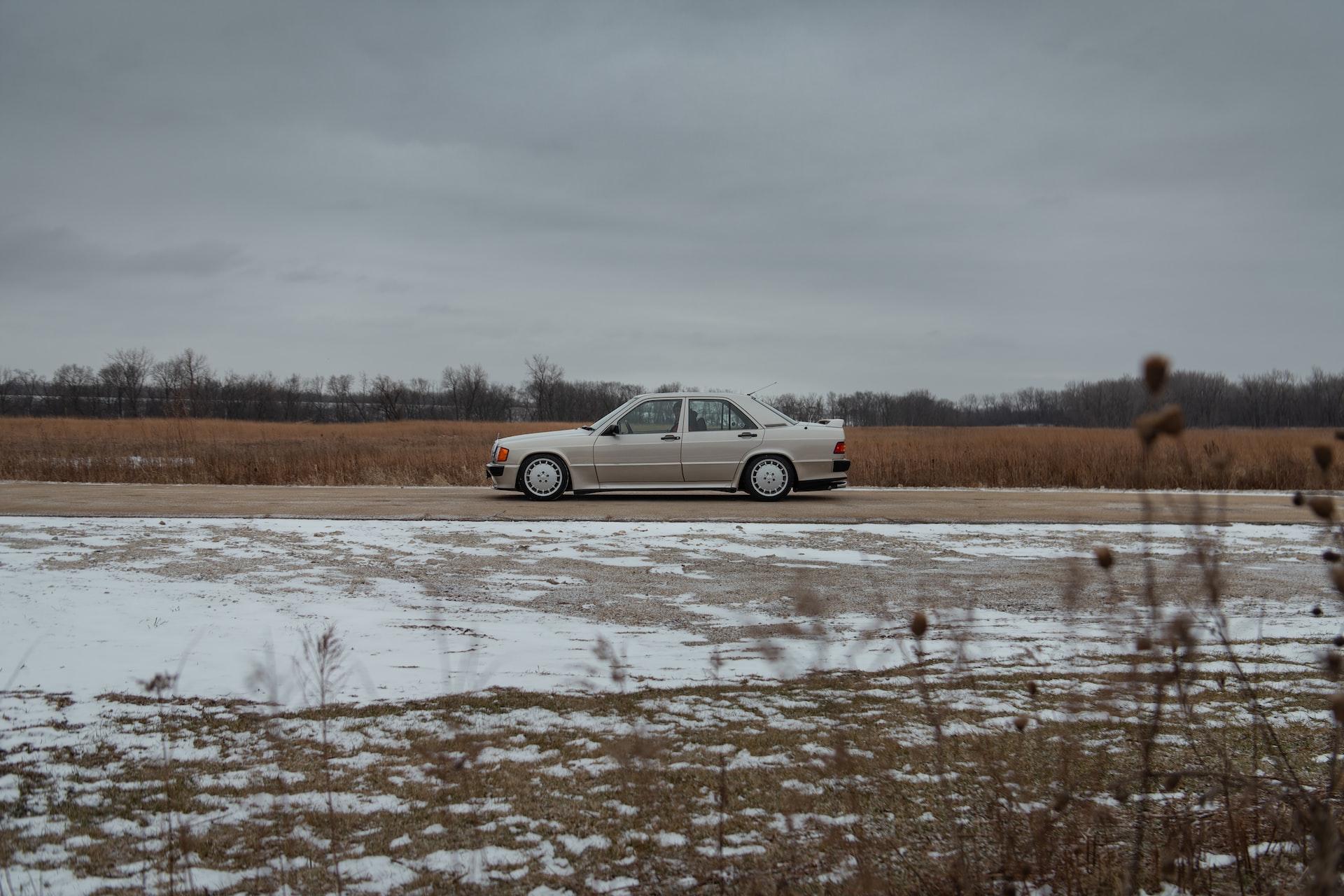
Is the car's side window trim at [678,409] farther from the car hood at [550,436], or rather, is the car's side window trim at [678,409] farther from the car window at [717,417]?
the car hood at [550,436]

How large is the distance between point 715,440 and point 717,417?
32 cm

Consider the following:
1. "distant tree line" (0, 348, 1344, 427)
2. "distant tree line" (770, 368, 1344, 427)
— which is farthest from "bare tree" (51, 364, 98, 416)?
"distant tree line" (770, 368, 1344, 427)

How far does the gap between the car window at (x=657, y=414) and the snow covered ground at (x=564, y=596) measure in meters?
2.69

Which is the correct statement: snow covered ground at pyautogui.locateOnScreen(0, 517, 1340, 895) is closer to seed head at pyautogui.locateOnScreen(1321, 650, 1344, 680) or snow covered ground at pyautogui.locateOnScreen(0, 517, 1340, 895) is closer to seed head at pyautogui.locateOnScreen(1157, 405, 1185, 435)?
seed head at pyautogui.locateOnScreen(1321, 650, 1344, 680)

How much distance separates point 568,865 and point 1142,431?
1.84 meters

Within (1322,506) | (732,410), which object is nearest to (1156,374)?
(1322,506)

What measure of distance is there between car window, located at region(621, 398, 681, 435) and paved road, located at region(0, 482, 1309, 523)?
104 centimetres

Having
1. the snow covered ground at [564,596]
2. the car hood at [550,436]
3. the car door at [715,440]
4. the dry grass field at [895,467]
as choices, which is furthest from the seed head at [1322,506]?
the dry grass field at [895,467]

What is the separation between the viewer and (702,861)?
247 centimetres

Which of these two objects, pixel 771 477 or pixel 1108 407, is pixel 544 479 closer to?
pixel 771 477

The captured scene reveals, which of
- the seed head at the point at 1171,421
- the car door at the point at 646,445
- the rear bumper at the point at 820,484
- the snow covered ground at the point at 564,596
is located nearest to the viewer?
the seed head at the point at 1171,421

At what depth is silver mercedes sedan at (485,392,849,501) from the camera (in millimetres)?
12711

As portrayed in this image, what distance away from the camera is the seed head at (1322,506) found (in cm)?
154

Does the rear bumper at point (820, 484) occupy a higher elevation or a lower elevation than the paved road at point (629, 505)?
higher
